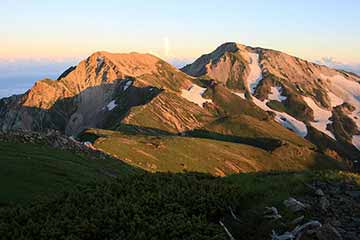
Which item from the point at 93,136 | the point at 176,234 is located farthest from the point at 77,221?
the point at 93,136

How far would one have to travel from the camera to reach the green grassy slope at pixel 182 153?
116 metres

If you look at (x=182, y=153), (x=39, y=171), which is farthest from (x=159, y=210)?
(x=182, y=153)

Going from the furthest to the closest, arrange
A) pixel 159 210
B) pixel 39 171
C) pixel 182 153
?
1. pixel 182 153
2. pixel 39 171
3. pixel 159 210

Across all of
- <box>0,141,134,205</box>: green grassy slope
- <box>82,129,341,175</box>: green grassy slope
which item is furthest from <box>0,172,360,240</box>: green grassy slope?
<box>82,129,341,175</box>: green grassy slope

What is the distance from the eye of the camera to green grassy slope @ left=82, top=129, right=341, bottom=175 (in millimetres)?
116500

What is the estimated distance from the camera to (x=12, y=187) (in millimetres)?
28906

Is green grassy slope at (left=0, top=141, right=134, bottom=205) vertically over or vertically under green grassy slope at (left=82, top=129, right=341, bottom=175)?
over

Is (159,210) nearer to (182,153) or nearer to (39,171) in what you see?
(39,171)

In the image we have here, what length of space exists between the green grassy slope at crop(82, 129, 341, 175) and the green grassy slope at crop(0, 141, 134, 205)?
50.6m

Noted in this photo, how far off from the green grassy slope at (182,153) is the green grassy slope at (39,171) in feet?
166

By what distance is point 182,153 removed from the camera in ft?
454

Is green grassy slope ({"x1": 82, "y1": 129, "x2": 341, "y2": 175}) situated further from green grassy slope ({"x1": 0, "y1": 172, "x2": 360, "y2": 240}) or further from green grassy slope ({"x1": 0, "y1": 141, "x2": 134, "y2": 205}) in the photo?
green grassy slope ({"x1": 0, "y1": 172, "x2": 360, "y2": 240})

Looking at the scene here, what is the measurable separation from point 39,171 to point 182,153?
341 feet

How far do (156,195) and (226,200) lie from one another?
2860 mm
